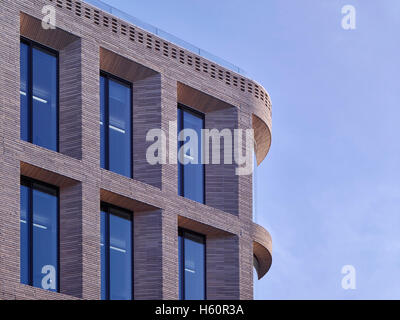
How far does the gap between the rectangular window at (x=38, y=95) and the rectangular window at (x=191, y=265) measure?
687 cm

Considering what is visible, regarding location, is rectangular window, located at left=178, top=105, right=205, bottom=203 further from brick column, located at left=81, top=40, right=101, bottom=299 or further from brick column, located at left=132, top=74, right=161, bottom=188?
brick column, located at left=81, top=40, right=101, bottom=299

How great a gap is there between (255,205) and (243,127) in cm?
331

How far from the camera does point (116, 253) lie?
48188 mm

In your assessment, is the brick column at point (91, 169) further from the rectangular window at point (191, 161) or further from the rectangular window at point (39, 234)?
the rectangular window at point (191, 161)

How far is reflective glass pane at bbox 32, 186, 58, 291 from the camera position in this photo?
4528 cm

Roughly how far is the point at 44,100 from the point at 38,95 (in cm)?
31

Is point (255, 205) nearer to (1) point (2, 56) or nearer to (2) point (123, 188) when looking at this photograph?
(2) point (123, 188)

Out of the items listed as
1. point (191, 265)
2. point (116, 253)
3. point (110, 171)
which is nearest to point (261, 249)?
point (191, 265)

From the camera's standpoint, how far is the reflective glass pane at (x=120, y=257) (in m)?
47.8

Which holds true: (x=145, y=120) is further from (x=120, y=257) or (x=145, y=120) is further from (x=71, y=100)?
(x=120, y=257)

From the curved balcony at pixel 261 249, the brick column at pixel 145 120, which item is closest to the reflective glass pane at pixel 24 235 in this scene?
the brick column at pixel 145 120

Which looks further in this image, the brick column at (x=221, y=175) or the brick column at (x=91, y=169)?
the brick column at (x=221, y=175)

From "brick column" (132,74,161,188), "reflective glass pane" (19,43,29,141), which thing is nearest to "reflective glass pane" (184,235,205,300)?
"brick column" (132,74,161,188)

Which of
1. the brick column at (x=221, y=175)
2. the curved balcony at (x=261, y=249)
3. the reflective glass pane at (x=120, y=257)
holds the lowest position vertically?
the reflective glass pane at (x=120, y=257)
